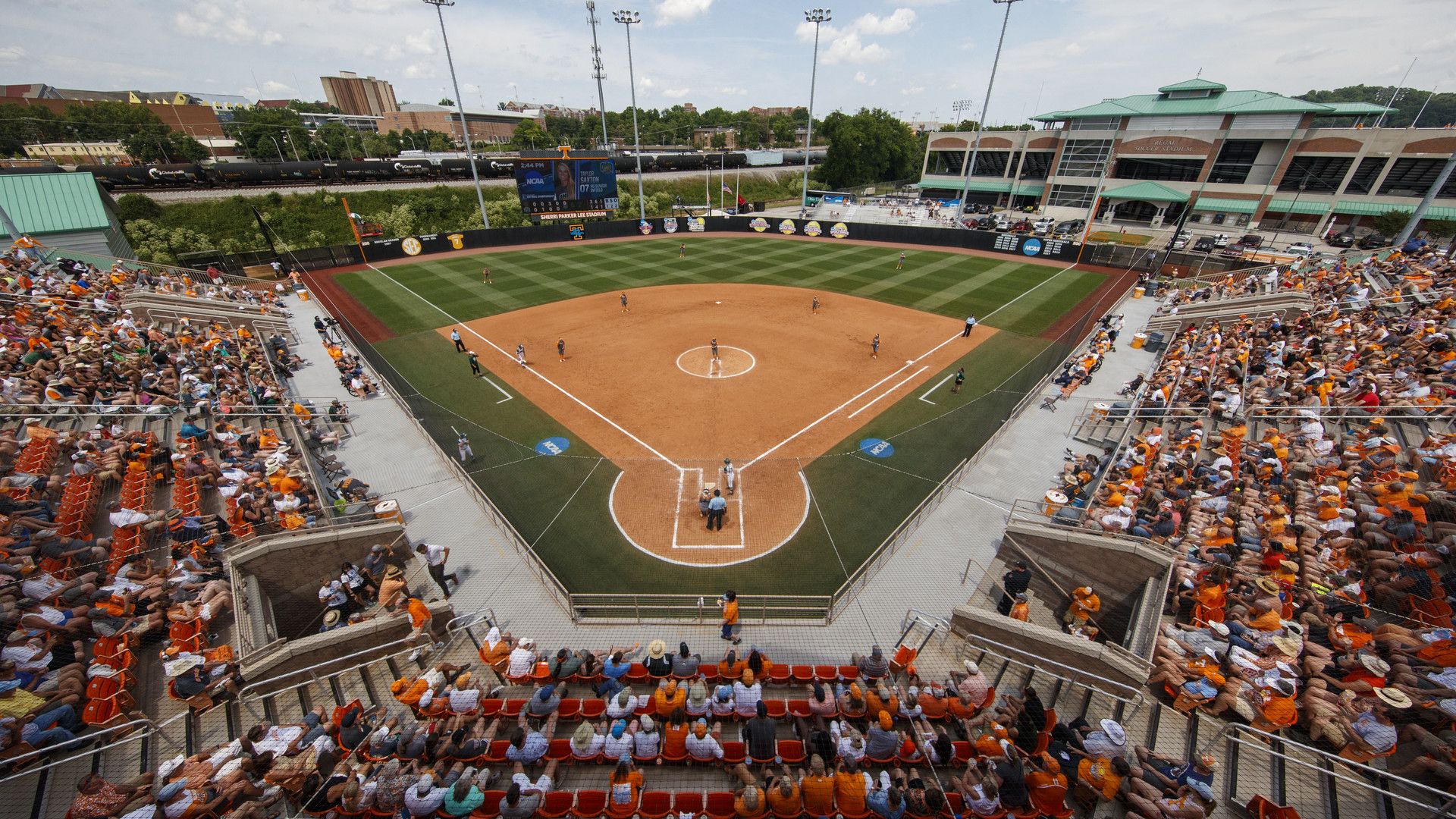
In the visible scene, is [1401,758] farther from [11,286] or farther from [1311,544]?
[11,286]

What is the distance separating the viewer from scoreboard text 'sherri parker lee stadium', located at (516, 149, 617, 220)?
4938 cm

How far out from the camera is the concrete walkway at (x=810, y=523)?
11695 millimetres

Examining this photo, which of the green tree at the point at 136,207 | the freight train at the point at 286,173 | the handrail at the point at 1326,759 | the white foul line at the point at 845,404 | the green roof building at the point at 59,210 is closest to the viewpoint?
the handrail at the point at 1326,759

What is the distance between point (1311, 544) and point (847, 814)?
39.2 feet

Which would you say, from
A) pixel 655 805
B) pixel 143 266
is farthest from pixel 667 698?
pixel 143 266

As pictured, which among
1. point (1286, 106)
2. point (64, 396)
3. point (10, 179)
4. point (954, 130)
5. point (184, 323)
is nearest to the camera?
point (64, 396)

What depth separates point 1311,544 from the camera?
11.3 meters

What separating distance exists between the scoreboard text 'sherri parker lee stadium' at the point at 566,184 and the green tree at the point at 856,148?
2241 inches

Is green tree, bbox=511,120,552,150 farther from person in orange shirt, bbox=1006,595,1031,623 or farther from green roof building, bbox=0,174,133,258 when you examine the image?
person in orange shirt, bbox=1006,595,1031,623

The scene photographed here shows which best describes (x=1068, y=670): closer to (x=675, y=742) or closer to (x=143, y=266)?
(x=675, y=742)

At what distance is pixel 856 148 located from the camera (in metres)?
92.7

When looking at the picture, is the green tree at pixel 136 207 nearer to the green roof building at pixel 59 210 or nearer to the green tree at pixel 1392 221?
the green roof building at pixel 59 210

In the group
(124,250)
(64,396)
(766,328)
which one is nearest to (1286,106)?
(766,328)

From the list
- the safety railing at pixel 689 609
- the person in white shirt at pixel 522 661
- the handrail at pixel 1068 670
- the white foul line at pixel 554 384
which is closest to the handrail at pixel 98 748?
the person in white shirt at pixel 522 661
